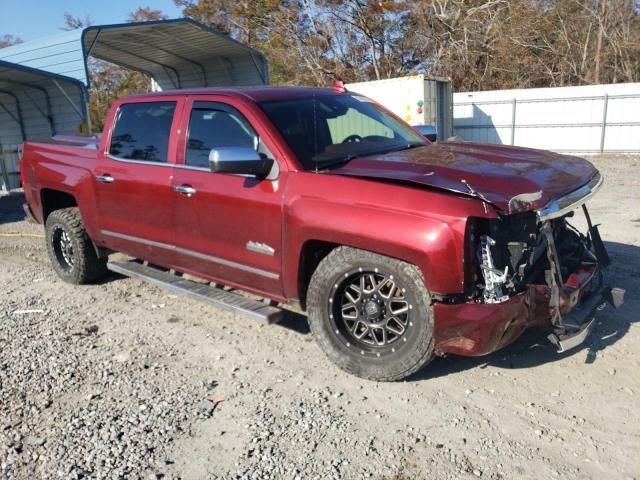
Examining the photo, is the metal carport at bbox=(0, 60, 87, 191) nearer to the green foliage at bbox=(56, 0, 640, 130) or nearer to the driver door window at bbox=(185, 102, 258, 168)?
the driver door window at bbox=(185, 102, 258, 168)

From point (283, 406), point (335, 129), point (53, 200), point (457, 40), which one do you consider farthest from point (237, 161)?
point (457, 40)

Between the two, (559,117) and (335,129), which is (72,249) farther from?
(559,117)

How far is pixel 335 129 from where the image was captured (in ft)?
14.5

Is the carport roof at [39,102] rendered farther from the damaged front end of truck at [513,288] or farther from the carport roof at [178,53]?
the damaged front end of truck at [513,288]

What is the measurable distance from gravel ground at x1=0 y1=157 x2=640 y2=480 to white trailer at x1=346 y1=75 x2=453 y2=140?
1272 cm

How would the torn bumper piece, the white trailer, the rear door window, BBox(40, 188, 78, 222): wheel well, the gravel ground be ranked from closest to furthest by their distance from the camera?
the gravel ground → the torn bumper piece → the rear door window → BBox(40, 188, 78, 222): wheel well → the white trailer

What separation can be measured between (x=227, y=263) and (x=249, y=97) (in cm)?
126

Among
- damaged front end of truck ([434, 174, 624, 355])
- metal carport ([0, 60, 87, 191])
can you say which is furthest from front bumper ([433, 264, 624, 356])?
metal carport ([0, 60, 87, 191])

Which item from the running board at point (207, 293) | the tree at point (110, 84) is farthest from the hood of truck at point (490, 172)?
the tree at point (110, 84)

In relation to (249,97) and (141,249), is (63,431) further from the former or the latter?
(249,97)

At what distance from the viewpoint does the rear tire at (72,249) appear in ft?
18.9

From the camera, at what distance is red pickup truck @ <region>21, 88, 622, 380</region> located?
3.23m

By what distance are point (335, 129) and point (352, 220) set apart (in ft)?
3.93

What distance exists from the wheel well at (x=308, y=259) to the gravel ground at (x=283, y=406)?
0.54 meters
